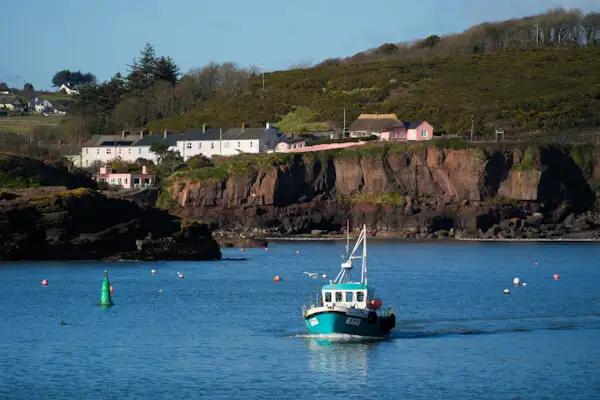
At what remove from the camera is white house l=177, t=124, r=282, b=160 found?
178375 millimetres

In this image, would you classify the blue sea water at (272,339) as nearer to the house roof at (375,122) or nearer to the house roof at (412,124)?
the house roof at (412,124)

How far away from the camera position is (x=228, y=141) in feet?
593

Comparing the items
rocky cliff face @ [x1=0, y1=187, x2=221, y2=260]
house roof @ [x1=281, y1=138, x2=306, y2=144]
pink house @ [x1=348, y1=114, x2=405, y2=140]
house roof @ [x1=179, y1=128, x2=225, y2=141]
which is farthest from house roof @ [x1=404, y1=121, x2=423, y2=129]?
rocky cliff face @ [x1=0, y1=187, x2=221, y2=260]

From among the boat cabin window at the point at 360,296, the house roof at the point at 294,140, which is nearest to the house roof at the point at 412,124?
the house roof at the point at 294,140

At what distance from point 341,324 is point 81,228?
45.5 metres

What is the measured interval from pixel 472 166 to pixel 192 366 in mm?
116809

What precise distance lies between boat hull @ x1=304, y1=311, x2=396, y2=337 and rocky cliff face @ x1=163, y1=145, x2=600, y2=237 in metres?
102

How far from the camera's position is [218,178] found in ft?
538

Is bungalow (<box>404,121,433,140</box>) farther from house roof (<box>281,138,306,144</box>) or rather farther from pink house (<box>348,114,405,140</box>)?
house roof (<box>281,138,306,144</box>)

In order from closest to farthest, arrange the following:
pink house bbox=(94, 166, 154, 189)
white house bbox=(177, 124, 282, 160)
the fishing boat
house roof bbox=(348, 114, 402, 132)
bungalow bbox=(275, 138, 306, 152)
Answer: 1. the fishing boat
2. pink house bbox=(94, 166, 154, 189)
3. bungalow bbox=(275, 138, 306, 152)
4. white house bbox=(177, 124, 282, 160)
5. house roof bbox=(348, 114, 402, 132)

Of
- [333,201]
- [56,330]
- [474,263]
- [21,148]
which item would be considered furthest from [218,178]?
[56,330]

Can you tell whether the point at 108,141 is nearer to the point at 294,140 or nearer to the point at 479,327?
the point at 294,140

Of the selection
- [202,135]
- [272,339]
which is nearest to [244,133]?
[202,135]

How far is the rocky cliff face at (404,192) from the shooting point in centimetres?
15588
